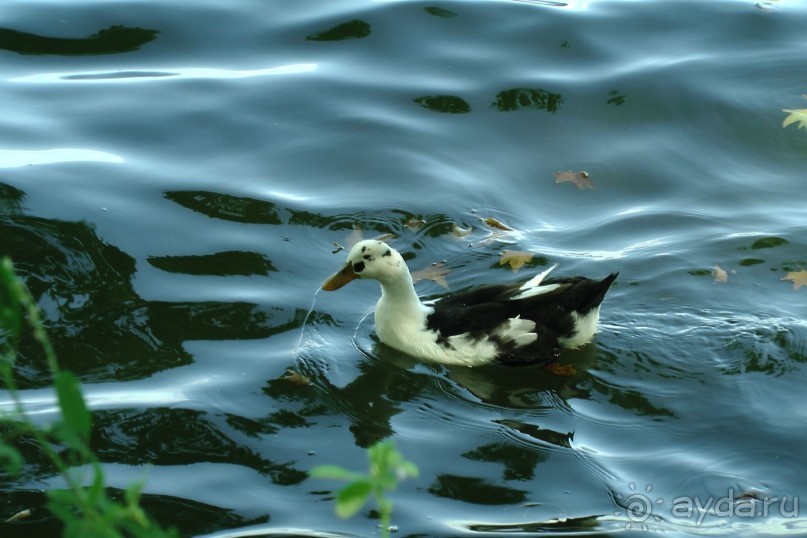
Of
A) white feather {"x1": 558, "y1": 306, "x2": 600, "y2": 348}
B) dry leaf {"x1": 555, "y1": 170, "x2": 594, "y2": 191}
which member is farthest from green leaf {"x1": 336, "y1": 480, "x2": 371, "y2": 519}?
dry leaf {"x1": 555, "y1": 170, "x2": 594, "y2": 191}

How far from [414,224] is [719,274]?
7.65ft

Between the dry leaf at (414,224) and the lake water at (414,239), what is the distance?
0.08ft

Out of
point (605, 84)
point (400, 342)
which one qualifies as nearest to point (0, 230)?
point (400, 342)

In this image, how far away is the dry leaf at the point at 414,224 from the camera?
809 cm

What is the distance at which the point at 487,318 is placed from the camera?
6.64 m

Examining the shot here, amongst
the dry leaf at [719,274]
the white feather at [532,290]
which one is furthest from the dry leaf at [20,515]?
the dry leaf at [719,274]

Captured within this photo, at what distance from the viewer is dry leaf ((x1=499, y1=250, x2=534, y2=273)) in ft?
24.9

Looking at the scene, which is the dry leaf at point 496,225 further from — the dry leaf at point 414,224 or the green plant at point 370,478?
the green plant at point 370,478

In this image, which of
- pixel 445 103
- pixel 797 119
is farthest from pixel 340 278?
pixel 797 119

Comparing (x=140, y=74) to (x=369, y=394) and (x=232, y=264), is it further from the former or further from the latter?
(x=369, y=394)

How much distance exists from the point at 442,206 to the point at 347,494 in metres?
6.65

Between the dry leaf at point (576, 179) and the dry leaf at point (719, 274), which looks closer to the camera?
the dry leaf at point (719, 274)

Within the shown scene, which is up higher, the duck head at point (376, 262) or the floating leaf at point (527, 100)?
the floating leaf at point (527, 100)

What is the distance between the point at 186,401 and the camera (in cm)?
604
